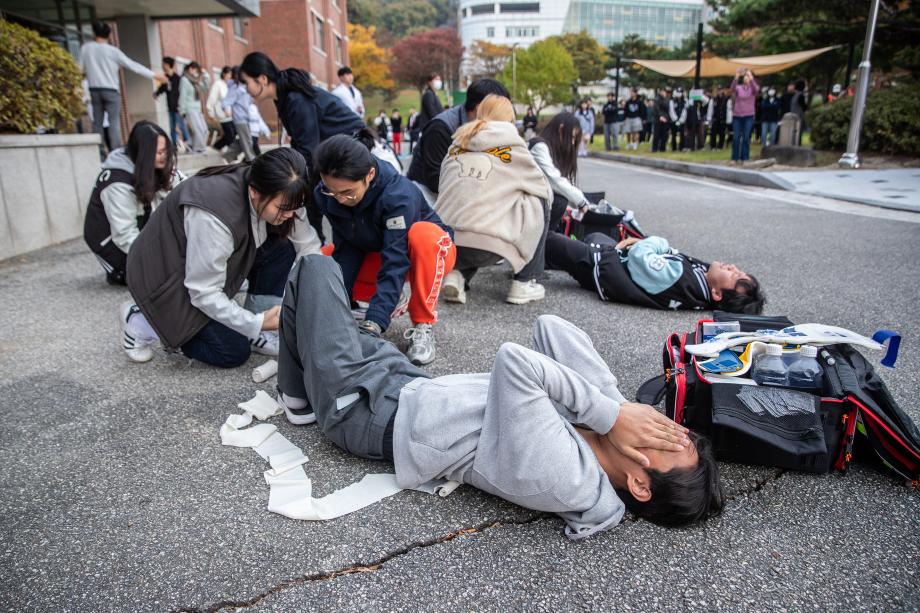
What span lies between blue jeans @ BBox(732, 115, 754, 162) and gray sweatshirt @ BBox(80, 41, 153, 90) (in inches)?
433

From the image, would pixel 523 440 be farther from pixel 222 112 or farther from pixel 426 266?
pixel 222 112

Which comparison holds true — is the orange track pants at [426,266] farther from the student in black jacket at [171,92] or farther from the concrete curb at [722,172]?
the student in black jacket at [171,92]

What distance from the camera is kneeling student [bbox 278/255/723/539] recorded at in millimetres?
1868

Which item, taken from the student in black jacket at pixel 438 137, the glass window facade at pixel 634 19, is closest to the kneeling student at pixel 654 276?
the student in black jacket at pixel 438 137

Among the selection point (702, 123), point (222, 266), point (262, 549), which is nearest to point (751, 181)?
point (702, 123)

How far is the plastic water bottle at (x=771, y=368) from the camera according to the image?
7.52ft

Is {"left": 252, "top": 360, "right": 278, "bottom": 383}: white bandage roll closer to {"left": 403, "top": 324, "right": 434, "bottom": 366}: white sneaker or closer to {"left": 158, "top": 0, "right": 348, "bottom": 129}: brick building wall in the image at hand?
{"left": 403, "top": 324, "right": 434, "bottom": 366}: white sneaker

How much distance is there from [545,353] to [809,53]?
22316mm

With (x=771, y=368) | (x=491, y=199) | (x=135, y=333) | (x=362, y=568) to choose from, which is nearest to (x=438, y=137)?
(x=491, y=199)

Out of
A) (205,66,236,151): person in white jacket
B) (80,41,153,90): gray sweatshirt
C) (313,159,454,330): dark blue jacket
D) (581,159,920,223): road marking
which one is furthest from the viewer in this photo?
(205,66,236,151): person in white jacket

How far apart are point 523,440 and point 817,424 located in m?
1.11

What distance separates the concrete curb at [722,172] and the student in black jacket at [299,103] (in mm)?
7981

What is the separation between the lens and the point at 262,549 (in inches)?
74.1

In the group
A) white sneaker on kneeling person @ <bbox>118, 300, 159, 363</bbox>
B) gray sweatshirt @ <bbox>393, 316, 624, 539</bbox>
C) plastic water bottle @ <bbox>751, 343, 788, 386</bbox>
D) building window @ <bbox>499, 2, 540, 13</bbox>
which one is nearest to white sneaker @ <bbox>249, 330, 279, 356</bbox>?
white sneaker on kneeling person @ <bbox>118, 300, 159, 363</bbox>
